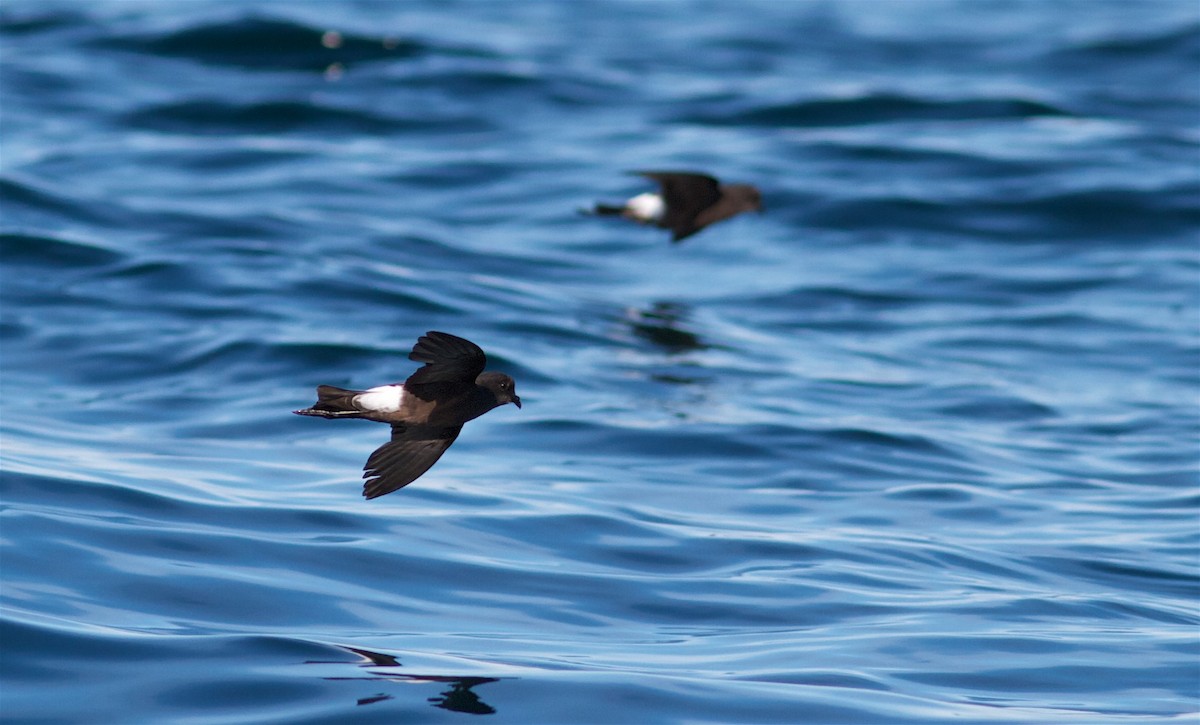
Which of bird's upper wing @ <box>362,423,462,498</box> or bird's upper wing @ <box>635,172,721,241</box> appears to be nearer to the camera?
bird's upper wing @ <box>362,423,462,498</box>

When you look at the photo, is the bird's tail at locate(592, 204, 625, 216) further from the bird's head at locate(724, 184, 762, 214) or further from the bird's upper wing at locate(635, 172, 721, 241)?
the bird's head at locate(724, 184, 762, 214)

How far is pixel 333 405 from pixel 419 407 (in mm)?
298

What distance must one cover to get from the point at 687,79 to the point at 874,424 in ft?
47.5

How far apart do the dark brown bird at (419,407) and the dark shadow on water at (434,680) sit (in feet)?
2.71

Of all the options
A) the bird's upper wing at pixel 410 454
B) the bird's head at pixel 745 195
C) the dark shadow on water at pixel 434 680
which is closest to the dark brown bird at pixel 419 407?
the bird's upper wing at pixel 410 454

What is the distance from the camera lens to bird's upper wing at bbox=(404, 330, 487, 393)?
4493 millimetres

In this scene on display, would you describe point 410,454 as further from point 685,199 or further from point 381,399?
point 685,199

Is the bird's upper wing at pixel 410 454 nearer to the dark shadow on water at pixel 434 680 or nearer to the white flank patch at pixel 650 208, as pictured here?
the dark shadow on water at pixel 434 680

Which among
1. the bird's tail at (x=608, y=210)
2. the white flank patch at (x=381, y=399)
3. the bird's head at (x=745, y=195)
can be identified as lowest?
the white flank patch at (x=381, y=399)

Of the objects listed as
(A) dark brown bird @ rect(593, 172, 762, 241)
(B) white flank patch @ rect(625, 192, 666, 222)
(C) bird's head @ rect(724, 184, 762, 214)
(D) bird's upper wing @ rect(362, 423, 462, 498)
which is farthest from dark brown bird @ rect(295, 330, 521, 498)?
(C) bird's head @ rect(724, 184, 762, 214)

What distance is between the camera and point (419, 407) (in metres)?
4.87

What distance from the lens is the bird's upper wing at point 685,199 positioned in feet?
41.8

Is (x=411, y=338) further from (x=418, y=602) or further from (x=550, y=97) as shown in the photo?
(x=550, y=97)

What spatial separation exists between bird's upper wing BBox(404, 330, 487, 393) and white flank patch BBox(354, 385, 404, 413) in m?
0.05
